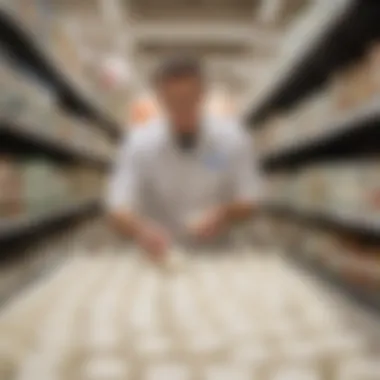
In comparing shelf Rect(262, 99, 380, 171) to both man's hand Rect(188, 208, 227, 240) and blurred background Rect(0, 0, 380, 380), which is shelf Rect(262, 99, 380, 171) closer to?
blurred background Rect(0, 0, 380, 380)

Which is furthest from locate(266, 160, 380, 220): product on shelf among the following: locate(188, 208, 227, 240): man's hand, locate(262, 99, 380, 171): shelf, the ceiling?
the ceiling

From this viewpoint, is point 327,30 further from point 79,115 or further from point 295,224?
point 79,115

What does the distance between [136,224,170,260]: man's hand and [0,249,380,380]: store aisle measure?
0.25 feet

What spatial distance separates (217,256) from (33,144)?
4.20ft

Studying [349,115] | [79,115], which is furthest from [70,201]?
[349,115]

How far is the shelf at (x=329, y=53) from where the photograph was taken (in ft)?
11.2

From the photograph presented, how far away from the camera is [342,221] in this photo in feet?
11.6

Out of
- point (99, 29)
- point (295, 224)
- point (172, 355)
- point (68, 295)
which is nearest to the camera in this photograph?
point (172, 355)

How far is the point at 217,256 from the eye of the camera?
400cm

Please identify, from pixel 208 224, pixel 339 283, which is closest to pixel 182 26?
pixel 208 224

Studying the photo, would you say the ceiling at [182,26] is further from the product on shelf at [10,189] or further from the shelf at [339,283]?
the product on shelf at [10,189]

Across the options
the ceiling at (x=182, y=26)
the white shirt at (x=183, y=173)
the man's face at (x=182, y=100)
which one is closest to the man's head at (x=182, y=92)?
the man's face at (x=182, y=100)

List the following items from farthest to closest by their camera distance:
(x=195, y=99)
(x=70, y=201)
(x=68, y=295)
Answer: (x=70, y=201), (x=195, y=99), (x=68, y=295)

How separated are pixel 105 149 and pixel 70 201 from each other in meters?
1.82
